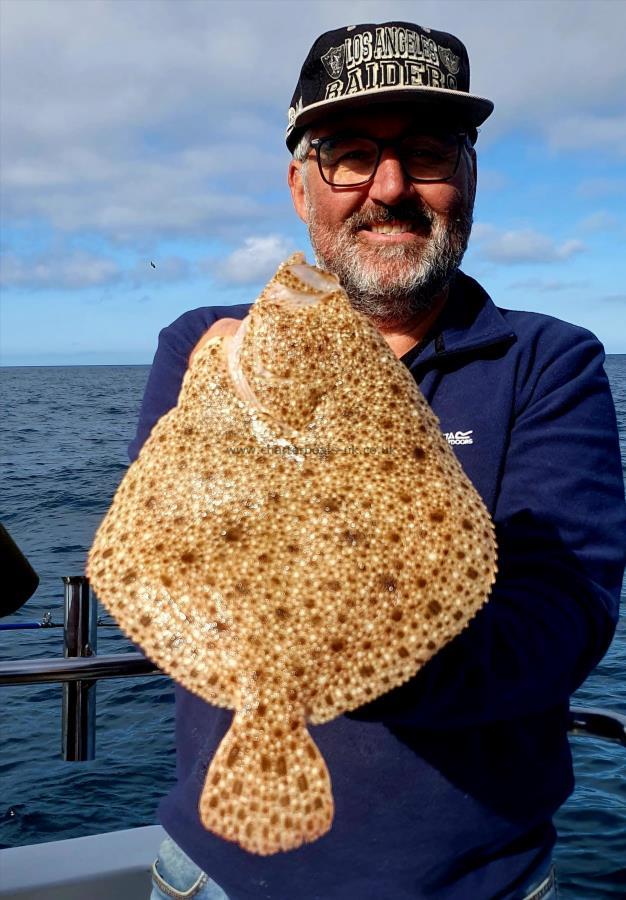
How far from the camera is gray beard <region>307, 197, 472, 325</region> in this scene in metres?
3.00

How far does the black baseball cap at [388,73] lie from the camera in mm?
2848

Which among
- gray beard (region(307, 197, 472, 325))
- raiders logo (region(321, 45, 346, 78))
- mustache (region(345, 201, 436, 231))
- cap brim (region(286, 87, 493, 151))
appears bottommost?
gray beard (region(307, 197, 472, 325))

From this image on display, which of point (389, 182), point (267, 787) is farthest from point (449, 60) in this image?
point (267, 787)

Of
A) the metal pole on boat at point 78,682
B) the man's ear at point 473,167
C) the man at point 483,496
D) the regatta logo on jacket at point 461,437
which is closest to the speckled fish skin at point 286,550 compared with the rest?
the man at point 483,496

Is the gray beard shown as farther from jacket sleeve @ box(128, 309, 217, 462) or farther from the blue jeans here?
the blue jeans

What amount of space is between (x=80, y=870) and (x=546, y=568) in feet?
10.2

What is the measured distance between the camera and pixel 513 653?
2217 millimetres

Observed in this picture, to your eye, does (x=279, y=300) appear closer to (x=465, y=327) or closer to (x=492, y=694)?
(x=465, y=327)

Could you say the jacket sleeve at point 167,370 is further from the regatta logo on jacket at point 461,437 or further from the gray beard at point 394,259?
the regatta logo on jacket at point 461,437

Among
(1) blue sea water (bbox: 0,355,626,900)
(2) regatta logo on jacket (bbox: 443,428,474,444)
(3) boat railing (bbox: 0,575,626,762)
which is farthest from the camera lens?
(1) blue sea water (bbox: 0,355,626,900)

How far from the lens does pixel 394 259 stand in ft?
9.86

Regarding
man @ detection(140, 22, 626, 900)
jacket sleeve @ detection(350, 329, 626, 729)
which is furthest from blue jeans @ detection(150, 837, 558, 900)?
jacket sleeve @ detection(350, 329, 626, 729)

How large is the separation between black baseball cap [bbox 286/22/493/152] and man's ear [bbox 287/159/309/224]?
23cm

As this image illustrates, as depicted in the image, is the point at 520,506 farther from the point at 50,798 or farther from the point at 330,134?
the point at 50,798
